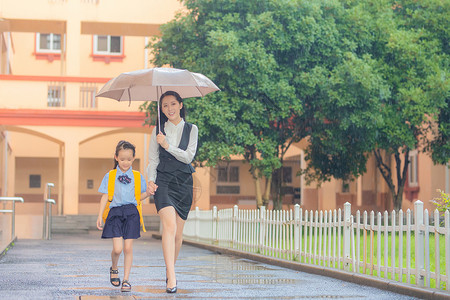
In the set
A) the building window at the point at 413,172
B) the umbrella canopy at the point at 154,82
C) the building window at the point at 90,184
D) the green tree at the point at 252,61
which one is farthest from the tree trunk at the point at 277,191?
the building window at the point at 90,184

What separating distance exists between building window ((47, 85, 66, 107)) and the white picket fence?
34.7ft

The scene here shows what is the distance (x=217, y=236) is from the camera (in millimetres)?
16984

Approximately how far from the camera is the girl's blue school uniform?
740 centimetres

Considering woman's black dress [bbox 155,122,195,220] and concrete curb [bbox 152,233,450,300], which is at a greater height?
woman's black dress [bbox 155,122,195,220]

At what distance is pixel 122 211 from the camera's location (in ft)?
24.3

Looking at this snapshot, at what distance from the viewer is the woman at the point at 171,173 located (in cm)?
727

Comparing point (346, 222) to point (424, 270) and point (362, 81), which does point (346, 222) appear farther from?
point (362, 81)

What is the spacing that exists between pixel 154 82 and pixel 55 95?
20453 millimetres

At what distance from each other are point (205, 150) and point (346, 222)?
10.4 metres

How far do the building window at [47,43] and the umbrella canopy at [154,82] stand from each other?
1214 inches

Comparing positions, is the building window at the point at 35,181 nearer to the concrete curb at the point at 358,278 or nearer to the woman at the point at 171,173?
the concrete curb at the point at 358,278

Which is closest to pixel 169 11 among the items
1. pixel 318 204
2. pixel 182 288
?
pixel 318 204

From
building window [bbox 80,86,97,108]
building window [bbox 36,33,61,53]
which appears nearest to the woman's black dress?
building window [bbox 80,86,97,108]

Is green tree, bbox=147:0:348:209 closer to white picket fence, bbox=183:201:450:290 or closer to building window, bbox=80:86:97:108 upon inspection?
white picket fence, bbox=183:201:450:290
